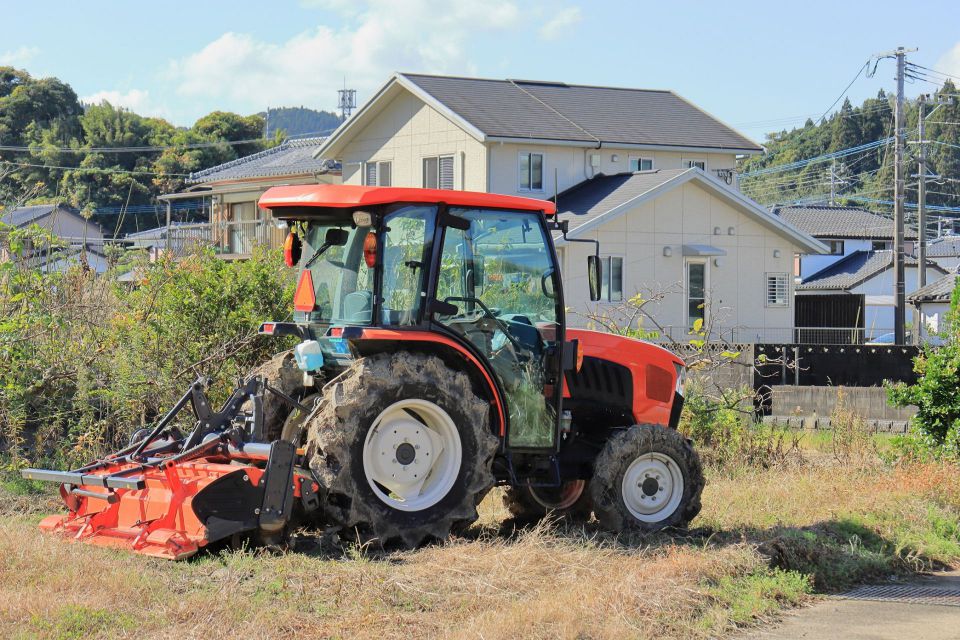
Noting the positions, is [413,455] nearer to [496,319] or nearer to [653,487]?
[496,319]

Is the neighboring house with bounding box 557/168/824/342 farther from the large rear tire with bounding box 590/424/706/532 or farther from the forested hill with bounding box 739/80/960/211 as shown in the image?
the forested hill with bounding box 739/80/960/211

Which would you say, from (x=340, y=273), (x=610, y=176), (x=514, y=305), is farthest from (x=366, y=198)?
(x=610, y=176)

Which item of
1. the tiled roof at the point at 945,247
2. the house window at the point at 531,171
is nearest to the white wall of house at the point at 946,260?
the tiled roof at the point at 945,247

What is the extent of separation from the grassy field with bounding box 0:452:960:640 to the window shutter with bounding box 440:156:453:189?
24417 mm

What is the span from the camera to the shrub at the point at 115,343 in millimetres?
11953

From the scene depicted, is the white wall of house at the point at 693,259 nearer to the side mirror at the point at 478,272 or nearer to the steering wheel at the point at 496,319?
the steering wheel at the point at 496,319

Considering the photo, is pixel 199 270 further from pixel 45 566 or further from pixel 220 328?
pixel 45 566

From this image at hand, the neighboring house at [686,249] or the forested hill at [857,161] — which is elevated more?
the forested hill at [857,161]

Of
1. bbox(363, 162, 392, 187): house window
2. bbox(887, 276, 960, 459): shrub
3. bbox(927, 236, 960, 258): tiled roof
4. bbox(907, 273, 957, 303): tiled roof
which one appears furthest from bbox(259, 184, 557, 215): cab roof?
bbox(927, 236, 960, 258): tiled roof

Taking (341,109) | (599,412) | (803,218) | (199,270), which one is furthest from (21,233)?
(341,109)

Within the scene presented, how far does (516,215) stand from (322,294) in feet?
5.18

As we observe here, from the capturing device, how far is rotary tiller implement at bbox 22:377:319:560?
743 cm

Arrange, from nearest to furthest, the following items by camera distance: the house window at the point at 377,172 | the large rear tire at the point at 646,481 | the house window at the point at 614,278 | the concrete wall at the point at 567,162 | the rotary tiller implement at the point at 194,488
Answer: the rotary tiller implement at the point at 194,488 → the large rear tire at the point at 646,481 → the house window at the point at 614,278 → the concrete wall at the point at 567,162 → the house window at the point at 377,172

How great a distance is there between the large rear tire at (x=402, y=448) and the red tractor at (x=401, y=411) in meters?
0.01
